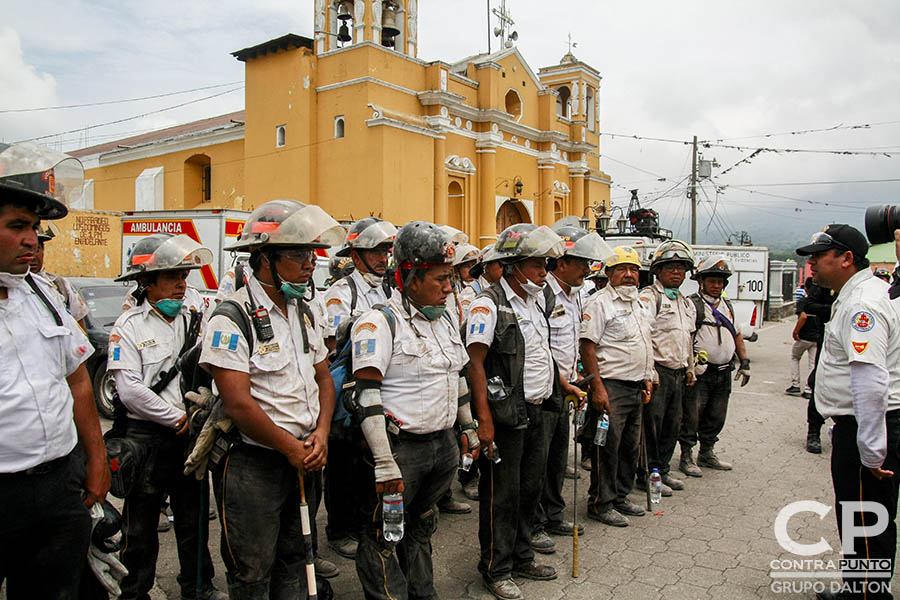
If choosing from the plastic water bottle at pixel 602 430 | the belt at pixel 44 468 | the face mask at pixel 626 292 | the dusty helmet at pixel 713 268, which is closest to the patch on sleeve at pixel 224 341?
the belt at pixel 44 468

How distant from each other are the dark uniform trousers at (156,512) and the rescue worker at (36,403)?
92 centimetres

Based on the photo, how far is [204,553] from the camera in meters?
3.83

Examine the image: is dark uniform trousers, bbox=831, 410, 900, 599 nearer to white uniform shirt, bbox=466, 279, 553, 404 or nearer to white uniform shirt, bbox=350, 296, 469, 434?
white uniform shirt, bbox=466, 279, 553, 404

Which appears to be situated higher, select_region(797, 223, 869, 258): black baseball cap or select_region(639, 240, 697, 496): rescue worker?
select_region(797, 223, 869, 258): black baseball cap

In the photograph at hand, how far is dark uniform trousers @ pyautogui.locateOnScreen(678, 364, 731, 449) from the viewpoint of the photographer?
6.76 metres

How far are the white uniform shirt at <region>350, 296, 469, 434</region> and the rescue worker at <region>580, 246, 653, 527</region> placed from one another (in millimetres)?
2236

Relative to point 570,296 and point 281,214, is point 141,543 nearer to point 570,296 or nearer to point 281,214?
point 281,214

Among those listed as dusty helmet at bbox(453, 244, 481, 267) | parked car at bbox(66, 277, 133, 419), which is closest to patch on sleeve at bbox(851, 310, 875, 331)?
dusty helmet at bbox(453, 244, 481, 267)

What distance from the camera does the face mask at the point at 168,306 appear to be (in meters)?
3.83

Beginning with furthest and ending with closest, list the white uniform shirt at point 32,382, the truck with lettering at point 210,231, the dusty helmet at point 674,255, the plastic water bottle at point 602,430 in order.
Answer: the truck with lettering at point 210,231 < the dusty helmet at point 674,255 < the plastic water bottle at point 602,430 < the white uniform shirt at point 32,382

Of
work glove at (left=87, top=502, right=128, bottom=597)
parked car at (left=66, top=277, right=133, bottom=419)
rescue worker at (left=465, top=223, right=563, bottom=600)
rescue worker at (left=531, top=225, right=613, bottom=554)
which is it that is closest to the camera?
work glove at (left=87, top=502, right=128, bottom=597)

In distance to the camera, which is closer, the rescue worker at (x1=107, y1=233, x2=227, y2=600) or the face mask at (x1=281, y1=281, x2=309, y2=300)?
the face mask at (x1=281, y1=281, x2=309, y2=300)

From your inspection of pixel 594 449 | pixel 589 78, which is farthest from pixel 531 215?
pixel 594 449

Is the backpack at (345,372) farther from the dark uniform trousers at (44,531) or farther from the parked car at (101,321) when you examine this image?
the parked car at (101,321)
